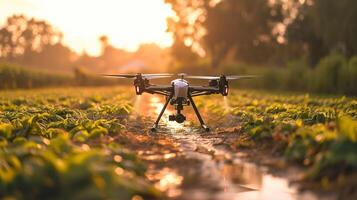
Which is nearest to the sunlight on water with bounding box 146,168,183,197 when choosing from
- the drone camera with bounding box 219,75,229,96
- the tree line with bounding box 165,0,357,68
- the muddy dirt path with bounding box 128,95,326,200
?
the muddy dirt path with bounding box 128,95,326,200

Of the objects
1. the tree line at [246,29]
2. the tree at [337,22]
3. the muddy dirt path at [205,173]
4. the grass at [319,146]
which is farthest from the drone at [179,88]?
the tree line at [246,29]

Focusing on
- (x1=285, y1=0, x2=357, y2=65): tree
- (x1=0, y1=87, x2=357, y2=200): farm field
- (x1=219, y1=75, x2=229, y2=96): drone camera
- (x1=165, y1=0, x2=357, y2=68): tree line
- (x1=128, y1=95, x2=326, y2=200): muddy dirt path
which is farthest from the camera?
(x1=165, y1=0, x2=357, y2=68): tree line

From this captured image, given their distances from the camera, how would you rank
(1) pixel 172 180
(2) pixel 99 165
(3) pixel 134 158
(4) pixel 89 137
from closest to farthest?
(2) pixel 99 165, (1) pixel 172 180, (3) pixel 134 158, (4) pixel 89 137

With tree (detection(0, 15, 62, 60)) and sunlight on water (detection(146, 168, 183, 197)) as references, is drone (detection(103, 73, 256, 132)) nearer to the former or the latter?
sunlight on water (detection(146, 168, 183, 197))

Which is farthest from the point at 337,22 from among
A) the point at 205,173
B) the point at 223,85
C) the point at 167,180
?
the point at 167,180

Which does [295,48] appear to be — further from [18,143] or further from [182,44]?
[18,143]

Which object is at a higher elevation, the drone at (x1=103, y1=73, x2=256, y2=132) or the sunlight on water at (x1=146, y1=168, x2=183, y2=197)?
the drone at (x1=103, y1=73, x2=256, y2=132)

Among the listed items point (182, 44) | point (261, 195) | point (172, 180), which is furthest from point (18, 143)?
point (182, 44)

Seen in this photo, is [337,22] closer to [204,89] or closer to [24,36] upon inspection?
[204,89]

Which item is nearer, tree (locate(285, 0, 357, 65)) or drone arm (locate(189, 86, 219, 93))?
drone arm (locate(189, 86, 219, 93))
